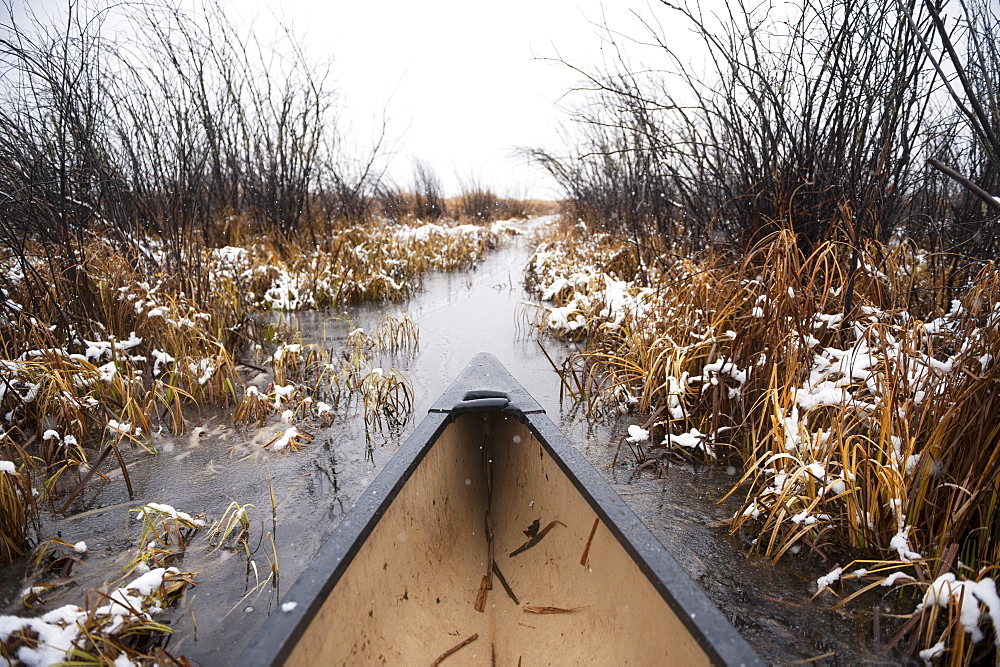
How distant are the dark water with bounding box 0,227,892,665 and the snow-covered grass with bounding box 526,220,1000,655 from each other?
0.54ft

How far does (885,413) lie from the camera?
1783 mm

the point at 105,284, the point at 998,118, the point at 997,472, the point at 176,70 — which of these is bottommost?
the point at 997,472

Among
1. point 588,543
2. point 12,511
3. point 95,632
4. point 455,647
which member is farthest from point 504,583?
point 12,511

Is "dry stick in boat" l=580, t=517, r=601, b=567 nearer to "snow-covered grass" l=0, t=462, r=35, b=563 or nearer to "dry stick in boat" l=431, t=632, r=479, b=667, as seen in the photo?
"dry stick in boat" l=431, t=632, r=479, b=667

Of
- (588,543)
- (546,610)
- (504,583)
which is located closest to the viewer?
(588,543)

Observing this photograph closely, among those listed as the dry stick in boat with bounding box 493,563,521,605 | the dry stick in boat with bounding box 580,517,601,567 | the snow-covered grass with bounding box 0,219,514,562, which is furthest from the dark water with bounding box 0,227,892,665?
the dry stick in boat with bounding box 493,563,521,605

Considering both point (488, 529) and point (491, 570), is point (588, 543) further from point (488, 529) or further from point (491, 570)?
point (488, 529)

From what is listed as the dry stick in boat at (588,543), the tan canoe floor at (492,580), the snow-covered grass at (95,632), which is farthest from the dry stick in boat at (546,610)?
the snow-covered grass at (95,632)

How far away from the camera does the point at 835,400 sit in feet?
6.62

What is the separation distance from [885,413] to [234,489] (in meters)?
2.81

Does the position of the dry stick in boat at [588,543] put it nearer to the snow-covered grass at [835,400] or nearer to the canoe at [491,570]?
the canoe at [491,570]

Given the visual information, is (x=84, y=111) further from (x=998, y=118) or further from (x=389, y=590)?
(x=998, y=118)

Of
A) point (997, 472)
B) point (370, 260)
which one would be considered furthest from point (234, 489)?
point (370, 260)

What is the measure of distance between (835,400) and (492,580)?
1469 mm
